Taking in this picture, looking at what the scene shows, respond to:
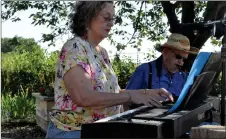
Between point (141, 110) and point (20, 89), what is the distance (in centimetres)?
807

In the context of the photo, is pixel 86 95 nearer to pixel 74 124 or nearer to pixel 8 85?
pixel 74 124

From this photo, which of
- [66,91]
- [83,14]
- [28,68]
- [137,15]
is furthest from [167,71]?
[28,68]

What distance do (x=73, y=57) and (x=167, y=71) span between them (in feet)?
4.55

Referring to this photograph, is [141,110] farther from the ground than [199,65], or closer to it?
closer to it

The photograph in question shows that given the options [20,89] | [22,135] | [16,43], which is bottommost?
[22,135]

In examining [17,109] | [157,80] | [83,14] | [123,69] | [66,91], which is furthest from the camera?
[17,109]

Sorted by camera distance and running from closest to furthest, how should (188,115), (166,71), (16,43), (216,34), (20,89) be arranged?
(188,115), (216,34), (166,71), (16,43), (20,89)

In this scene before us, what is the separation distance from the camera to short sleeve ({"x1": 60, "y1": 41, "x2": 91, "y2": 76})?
1947 millimetres

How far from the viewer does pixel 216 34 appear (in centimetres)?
179

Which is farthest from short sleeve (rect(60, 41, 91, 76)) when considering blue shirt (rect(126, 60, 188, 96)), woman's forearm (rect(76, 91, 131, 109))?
blue shirt (rect(126, 60, 188, 96))

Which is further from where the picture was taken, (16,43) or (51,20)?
(16,43)

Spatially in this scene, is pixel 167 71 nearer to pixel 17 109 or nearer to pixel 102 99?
pixel 102 99

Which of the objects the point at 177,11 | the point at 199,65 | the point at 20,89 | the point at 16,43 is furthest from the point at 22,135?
the point at 199,65

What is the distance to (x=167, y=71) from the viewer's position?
3213mm
